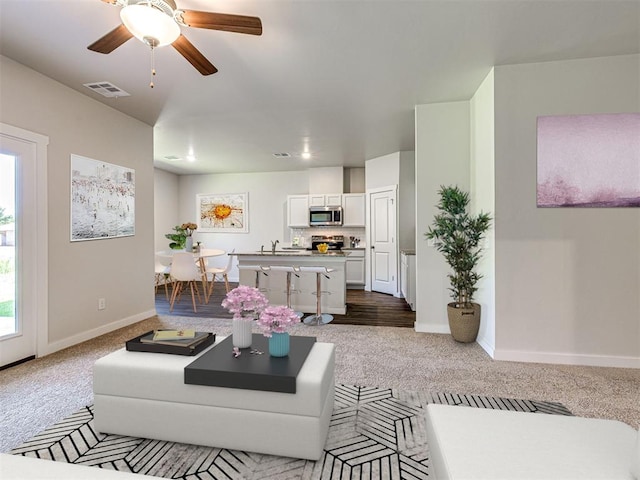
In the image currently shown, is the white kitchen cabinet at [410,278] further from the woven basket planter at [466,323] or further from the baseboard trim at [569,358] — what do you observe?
the baseboard trim at [569,358]

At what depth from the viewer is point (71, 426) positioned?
6.57 feet

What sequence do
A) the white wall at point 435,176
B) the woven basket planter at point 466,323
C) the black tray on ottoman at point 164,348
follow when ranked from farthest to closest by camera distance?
the white wall at point 435,176
the woven basket planter at point 466,323
the black tray on ottoman at point 164,348

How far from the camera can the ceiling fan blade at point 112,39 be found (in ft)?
6.64

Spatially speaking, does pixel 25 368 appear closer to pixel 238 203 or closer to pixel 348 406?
pixel 348 406

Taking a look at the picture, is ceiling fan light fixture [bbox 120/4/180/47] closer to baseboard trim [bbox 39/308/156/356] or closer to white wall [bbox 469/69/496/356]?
white wall [bbox 469/69/496/356]

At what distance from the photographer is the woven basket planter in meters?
3.46

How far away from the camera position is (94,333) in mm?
3734

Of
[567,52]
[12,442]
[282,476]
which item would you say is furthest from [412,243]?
[12,442]

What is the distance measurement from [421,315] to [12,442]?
11.8ft

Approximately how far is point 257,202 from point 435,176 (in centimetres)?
514

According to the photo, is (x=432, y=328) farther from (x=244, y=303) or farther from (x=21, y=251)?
(x=21, y=251)

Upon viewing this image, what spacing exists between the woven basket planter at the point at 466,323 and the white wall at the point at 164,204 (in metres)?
6.58

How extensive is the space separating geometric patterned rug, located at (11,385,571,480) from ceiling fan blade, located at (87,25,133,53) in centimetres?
234

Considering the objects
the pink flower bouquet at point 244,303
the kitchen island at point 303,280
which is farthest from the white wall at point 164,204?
the pink flower bouquet at point 244,303
